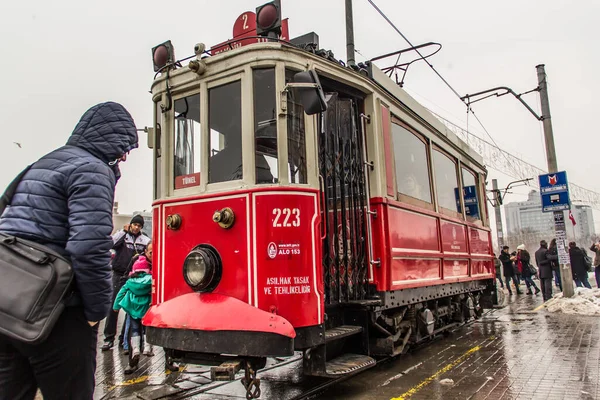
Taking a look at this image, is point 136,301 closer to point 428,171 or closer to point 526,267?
point 428,171

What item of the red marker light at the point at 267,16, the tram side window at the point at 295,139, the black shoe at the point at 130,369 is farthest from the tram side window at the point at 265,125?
the black shoe at the point at 130,369

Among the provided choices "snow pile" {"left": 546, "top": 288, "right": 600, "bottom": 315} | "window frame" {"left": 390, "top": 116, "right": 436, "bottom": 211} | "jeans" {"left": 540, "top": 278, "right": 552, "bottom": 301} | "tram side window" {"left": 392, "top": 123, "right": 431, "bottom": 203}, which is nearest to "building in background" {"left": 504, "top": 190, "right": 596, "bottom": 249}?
"jeans" {"left": 540, "top": 278, "right": 552, "bottom": 301}

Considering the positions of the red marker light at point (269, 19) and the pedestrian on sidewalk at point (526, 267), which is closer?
the red marker light at point (269, 19)

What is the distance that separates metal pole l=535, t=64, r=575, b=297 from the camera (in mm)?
11758

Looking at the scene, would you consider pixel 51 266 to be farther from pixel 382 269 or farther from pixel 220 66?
pixel 382 269

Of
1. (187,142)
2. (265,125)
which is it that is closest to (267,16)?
Answer: (265,125)

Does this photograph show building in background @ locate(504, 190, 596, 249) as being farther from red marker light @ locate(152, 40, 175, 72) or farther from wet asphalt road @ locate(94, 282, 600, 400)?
red marker light @ locate(152, 40, 175, 72)

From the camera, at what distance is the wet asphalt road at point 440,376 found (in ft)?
15.2

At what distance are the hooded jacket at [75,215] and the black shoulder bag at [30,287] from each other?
80 millimetres

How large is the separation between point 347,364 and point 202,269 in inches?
65.7

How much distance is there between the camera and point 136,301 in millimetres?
5789

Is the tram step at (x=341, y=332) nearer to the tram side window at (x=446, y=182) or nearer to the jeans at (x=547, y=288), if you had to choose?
the tram side window at (x=446, y=182)

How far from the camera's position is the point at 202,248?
4230mm

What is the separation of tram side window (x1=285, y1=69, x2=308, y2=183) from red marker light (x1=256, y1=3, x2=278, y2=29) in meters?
0.46
